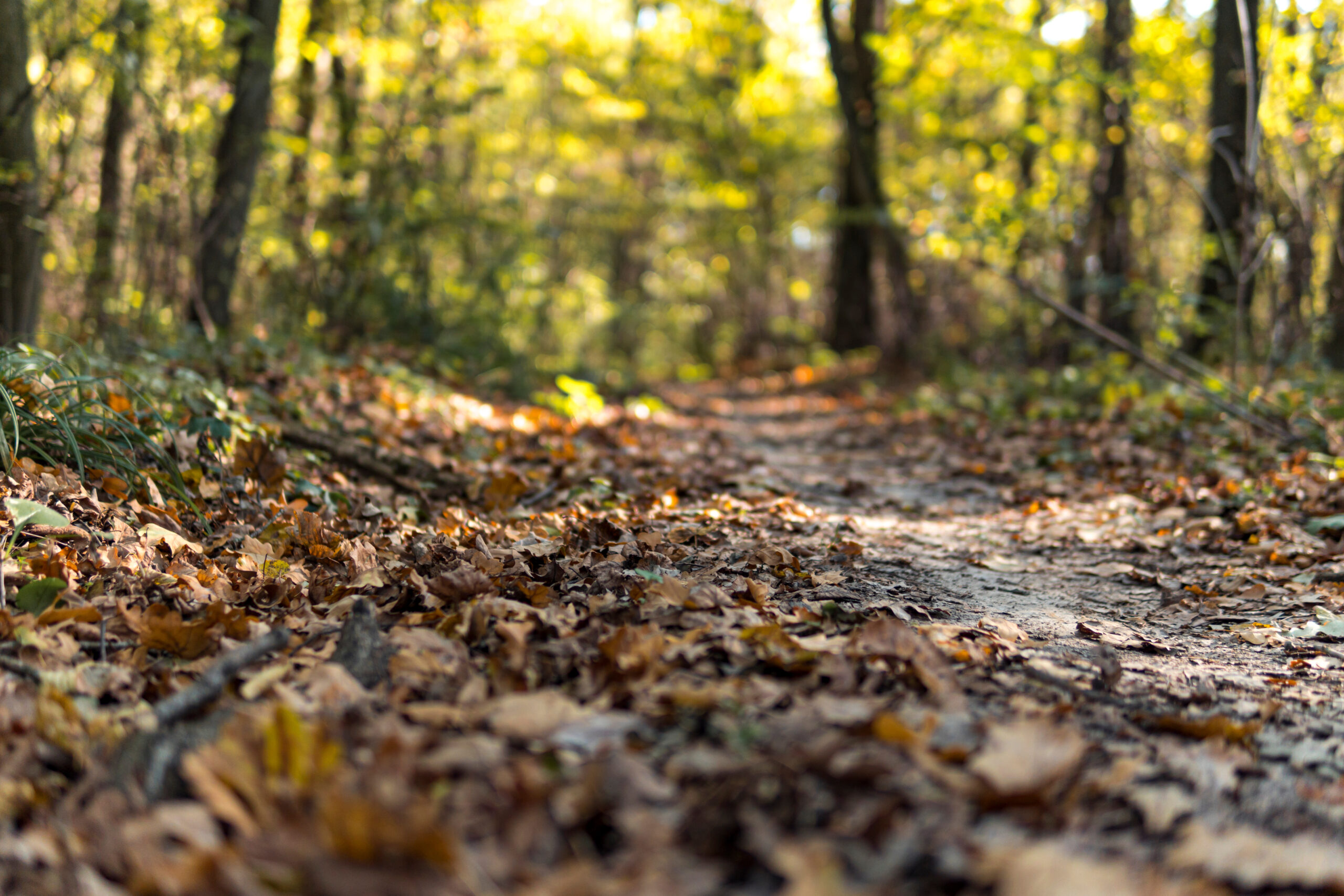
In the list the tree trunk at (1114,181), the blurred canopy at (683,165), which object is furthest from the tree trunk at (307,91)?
the tree trunk at (1114,181)

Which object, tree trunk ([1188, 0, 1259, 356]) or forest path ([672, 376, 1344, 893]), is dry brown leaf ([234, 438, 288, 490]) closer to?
forest path ([672, 376, 1344, 893])

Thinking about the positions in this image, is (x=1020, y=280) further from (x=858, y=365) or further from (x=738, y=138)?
(x=738, y=138)

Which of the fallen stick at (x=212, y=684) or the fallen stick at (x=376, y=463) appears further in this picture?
the fallen stick at (x=376, y=463)

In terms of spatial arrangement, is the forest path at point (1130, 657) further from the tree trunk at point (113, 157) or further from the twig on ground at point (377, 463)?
the tree trunk at point (113, 157)

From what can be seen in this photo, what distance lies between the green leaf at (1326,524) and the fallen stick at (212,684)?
166 inches

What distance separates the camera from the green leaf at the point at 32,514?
7.54 ft

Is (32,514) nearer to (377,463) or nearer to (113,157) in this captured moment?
(377,463)

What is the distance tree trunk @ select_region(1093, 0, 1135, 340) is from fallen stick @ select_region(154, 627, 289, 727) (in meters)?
9.03

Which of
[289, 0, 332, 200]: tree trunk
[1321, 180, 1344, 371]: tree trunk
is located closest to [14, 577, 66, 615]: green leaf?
[289, 0, 332, 200]: tree trunk

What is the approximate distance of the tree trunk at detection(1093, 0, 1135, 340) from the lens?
9086 mm

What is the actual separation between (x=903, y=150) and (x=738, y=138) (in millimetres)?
3003

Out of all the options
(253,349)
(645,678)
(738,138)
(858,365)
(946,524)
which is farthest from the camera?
(738,138)

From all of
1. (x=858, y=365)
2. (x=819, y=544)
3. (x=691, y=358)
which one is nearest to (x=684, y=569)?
(x=819, y=544)

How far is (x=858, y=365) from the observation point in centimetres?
1296
